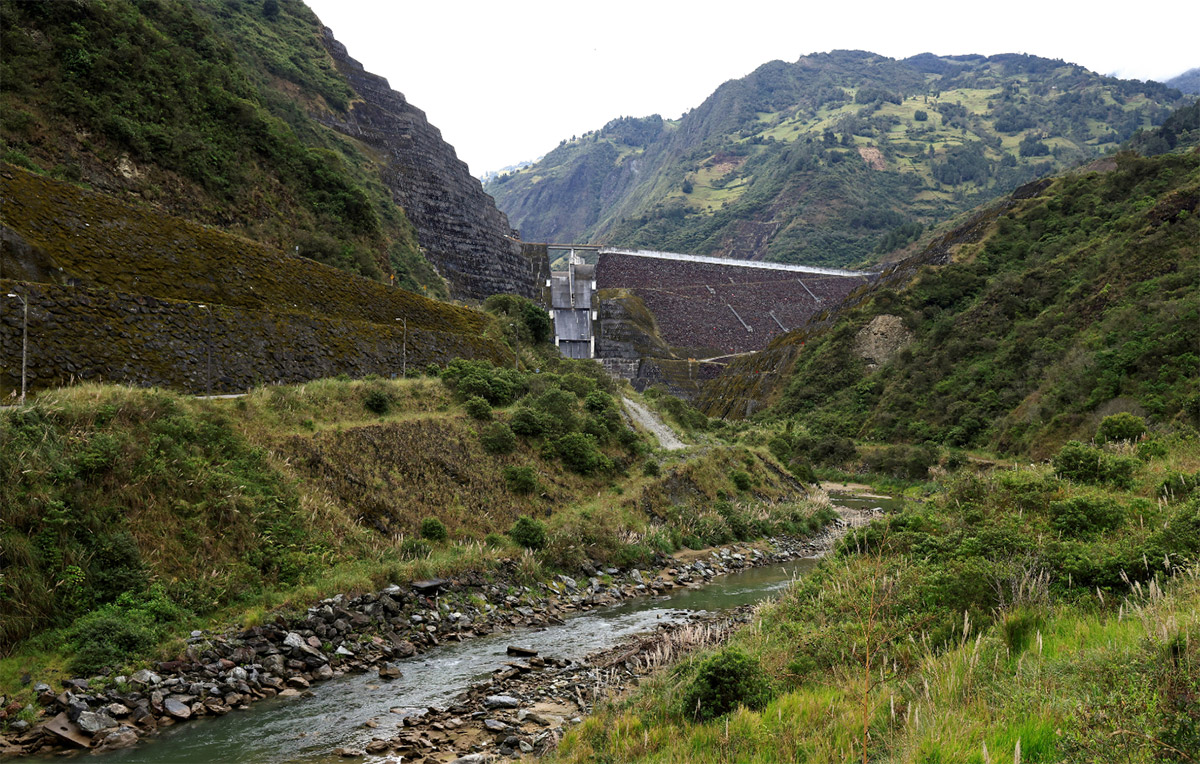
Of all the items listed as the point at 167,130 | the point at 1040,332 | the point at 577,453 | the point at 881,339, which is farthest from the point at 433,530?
the point at 881,339

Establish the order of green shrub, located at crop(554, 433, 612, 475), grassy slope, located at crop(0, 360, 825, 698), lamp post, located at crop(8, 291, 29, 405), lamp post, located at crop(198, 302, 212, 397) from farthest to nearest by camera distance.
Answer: green shrub, located at crop(554, 433, 612, 475) → lamp post, located at crop(198, 302, 212, 397) → lamp post, located at crop(8, 291, 29, 405) → grassy slope, located at crop(0, 360, 825, 698)

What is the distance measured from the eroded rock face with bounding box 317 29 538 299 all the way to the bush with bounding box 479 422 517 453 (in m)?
42.6

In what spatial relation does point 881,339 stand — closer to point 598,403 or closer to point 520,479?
point 598,403

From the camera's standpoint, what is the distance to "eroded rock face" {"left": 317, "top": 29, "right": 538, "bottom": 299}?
6819 cm

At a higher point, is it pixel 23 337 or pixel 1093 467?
pixel 23 337

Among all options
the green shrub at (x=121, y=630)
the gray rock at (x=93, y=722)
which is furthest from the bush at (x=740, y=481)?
the gray rock at (x=93, y=722)

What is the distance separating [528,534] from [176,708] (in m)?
11.3

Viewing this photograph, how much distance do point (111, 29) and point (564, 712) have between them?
110ft

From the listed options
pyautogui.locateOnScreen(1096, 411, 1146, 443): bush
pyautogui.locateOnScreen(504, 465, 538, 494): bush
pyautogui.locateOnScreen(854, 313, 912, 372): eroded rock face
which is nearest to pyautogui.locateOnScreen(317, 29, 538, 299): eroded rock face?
pyautogui.locateOnScreen(854, 313, 912, 372): eroded rock face

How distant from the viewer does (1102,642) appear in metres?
7.21

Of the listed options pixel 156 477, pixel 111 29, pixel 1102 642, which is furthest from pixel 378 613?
pixel 111 29

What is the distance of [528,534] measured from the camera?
21406 mm

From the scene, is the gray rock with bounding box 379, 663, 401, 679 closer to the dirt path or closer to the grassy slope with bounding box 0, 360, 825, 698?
the grassy slope with bounding box 0, 360, 825, 698

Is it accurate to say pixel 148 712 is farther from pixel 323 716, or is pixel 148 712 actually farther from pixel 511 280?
pixel 511 280
